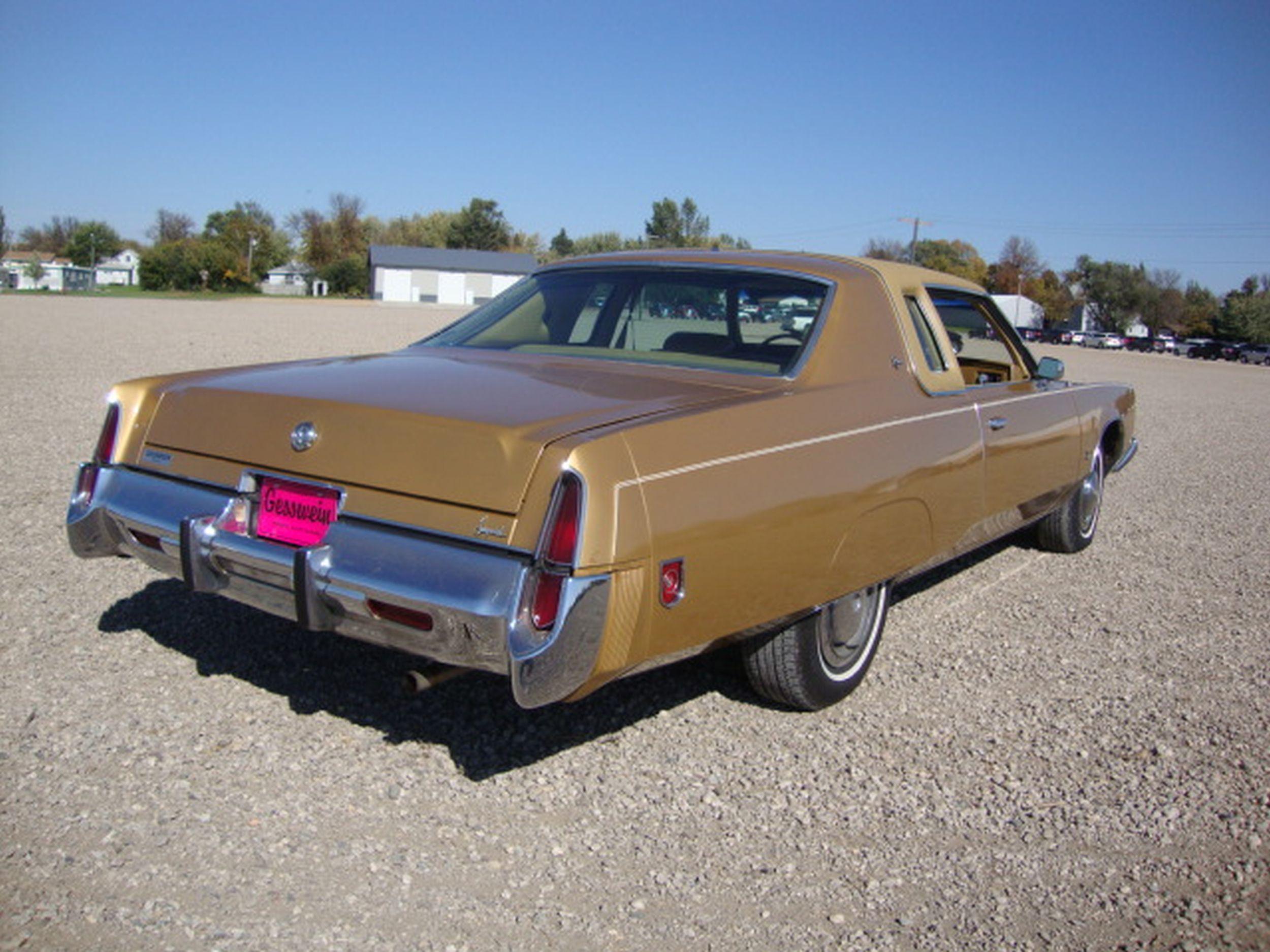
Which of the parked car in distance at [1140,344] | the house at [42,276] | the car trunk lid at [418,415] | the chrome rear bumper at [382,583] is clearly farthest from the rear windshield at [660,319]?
the house at [42,276]

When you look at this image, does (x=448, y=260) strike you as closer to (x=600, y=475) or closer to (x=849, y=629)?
(x=849, y=629)

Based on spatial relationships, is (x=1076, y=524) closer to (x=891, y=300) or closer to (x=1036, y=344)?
(x=891, y=300)

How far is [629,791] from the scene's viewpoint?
10.8 ft

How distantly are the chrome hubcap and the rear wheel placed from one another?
8.23ft

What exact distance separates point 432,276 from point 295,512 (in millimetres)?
84296

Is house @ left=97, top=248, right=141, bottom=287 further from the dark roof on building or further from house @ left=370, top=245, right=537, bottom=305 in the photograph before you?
house @ left=370, top=245, right=537, bottom=305

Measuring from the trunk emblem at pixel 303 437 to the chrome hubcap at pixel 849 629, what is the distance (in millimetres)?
1644

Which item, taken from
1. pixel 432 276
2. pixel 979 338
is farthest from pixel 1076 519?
pixel 432 276

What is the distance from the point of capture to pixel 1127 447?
6930mm

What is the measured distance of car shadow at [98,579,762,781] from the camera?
3570 millimetres

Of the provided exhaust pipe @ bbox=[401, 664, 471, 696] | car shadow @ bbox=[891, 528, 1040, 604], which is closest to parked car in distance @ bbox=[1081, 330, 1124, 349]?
car shadow @ bbox=[891, 528, 1040, 604]

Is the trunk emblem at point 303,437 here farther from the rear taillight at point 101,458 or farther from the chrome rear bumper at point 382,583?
the rear taillight at point 101,458

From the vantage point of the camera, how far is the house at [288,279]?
97062 mm

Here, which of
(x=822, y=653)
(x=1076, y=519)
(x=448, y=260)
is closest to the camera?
(x=822, y=653)
